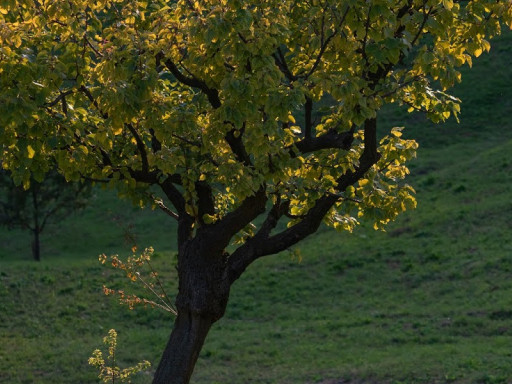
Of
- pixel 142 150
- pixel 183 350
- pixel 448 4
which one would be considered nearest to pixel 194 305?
pixel 183 350

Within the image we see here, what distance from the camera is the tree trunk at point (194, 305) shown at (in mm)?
10852

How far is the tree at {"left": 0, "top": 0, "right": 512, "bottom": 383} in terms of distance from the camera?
364 inches

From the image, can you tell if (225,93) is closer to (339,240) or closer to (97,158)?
(97,158)

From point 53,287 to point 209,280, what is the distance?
1624 cm

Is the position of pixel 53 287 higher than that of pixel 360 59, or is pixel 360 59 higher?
pixel 360 59

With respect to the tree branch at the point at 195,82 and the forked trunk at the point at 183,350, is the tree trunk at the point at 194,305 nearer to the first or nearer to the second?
the forked trunk at the point at 183,350

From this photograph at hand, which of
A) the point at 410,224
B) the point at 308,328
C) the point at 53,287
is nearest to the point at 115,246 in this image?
the point at 53,287

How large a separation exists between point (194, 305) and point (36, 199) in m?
24.2

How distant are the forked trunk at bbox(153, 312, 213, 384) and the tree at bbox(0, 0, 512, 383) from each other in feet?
0.06

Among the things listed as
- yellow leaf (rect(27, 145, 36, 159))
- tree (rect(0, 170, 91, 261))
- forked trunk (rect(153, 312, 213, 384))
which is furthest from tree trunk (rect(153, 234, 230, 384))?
tree (rect(0, 170, 91, 261))

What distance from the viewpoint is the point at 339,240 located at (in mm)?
29156

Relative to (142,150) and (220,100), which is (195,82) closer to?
(220,100)

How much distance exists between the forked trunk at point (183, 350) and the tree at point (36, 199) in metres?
22.7

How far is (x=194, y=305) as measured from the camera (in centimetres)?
1085
